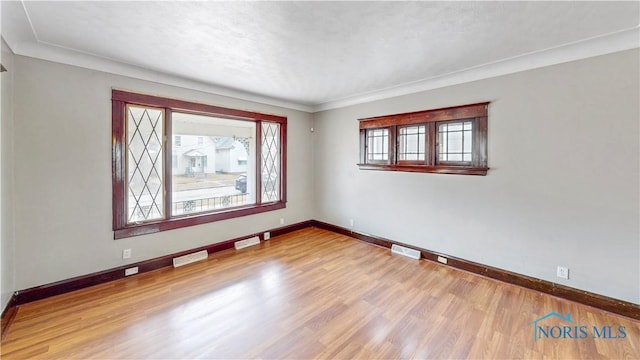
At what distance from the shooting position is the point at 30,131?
2.56 metres

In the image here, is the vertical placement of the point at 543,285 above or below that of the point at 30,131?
below

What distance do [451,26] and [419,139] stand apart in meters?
1.85

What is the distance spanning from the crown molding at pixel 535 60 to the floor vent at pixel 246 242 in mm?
3247

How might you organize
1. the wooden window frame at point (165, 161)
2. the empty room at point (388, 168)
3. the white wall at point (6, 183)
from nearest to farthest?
1. the empty room at point (388, 168)
2. the white wall at point (6, 183)
3. the wooden window frame at point (165, 161)

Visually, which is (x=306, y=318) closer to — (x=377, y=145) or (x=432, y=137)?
(x=432, y=137)

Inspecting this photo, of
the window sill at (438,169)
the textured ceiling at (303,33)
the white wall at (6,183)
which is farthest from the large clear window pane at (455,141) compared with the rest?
the white wall at (6,183)

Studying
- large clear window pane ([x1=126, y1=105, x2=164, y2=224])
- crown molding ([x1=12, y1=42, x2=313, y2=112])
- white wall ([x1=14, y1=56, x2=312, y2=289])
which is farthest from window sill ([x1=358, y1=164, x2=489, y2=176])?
white wall ([x1=14, y1=56, x2=312, y2=289])

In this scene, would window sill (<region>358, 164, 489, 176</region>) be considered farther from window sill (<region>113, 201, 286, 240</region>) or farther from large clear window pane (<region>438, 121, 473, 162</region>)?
window sill (<region>113, 201, 286, 240</region>)

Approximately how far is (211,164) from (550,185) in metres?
4.47

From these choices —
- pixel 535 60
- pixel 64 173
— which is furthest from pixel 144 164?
pixel 535 60

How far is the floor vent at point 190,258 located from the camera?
3.55 metres

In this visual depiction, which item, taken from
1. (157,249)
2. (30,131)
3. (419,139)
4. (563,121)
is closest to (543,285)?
(563,121)

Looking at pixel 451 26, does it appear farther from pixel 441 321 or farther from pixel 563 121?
pixel 441 321

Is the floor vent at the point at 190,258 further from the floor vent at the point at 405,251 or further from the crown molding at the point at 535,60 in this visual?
the crown molding at the point at 535,60
